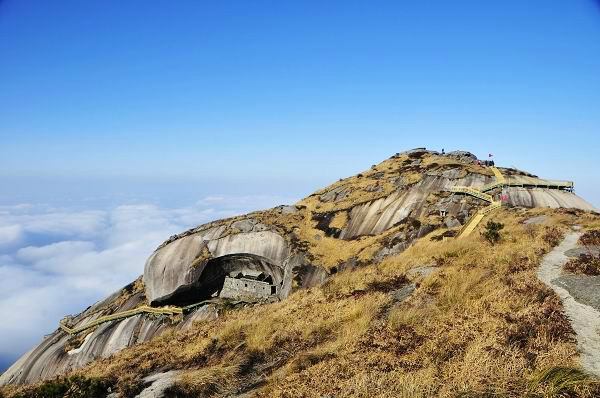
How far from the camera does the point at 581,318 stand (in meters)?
11.6

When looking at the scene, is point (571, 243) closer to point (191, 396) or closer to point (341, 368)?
point (341, 368)

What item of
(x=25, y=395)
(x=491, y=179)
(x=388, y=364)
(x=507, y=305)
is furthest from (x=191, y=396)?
(x=491, y=179)

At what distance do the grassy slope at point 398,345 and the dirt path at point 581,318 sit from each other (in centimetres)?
31

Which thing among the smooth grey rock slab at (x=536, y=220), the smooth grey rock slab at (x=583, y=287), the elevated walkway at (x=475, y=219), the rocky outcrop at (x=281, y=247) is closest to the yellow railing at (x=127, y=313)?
the rocky outcrop at (x=281, y=247)

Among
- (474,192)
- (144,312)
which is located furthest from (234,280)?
(474,192)

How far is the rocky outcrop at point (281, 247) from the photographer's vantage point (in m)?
46.4

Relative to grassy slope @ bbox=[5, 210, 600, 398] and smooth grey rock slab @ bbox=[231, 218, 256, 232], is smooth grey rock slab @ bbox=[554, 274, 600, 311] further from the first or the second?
smooth grey rock slab @ bbox=[231, 218, 256, 232]

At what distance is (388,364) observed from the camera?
10.5m

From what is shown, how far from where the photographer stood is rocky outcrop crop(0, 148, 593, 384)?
46.4m

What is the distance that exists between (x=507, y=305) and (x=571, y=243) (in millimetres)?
13648

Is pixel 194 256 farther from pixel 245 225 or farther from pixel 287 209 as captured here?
pixel 287 209

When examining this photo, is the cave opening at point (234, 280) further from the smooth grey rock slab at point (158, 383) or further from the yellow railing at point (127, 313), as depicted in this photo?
the smooth grey rock slab at point (158, 383)

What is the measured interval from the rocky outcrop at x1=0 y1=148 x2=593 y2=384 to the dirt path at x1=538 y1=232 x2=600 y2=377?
2556cm

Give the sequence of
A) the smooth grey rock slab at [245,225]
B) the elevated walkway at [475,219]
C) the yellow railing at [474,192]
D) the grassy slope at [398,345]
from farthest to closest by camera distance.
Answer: the smooth grey rock slab at [245,225]
the yellow railing at [474,192]
the elevated walkway at [475,219]
the grassy slope at [398,345]
